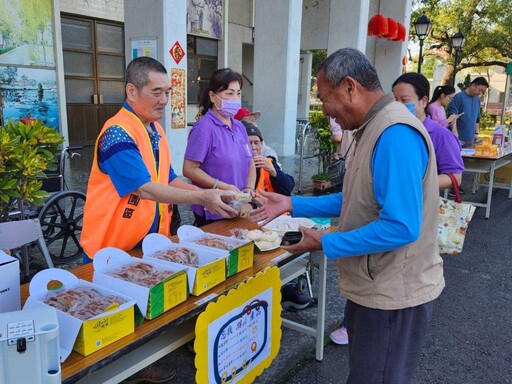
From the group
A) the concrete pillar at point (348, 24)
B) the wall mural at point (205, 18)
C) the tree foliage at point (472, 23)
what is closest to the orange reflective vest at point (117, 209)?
the concrete pillar at point (348, 24)

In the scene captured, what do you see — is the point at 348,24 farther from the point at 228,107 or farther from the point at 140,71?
the point at 140,71

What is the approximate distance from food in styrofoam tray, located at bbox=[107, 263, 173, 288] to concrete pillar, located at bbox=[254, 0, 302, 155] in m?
8.28

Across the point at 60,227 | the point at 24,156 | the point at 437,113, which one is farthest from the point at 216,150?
the point at 437,113

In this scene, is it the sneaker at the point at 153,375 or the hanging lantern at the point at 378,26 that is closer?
the sneaker at the point at 153,375

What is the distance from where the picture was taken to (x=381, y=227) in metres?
1.49

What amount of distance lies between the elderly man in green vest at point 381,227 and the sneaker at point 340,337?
1.43 meters

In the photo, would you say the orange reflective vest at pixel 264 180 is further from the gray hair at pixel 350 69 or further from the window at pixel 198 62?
the window at pixel 198 62

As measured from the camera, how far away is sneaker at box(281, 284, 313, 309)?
3.58m

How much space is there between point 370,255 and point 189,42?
40.6 feet

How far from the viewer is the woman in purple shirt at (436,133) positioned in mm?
3068

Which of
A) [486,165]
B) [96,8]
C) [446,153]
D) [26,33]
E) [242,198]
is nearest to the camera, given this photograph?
[242,198]

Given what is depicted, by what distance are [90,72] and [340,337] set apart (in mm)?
9905

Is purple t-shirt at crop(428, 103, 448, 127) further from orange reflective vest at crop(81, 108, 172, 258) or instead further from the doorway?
the doorway

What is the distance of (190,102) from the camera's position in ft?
44.7
